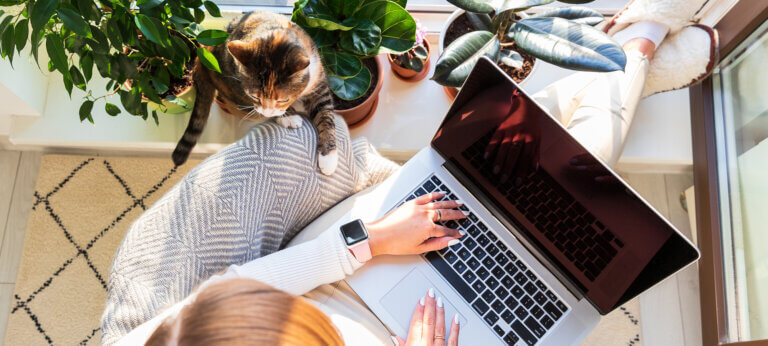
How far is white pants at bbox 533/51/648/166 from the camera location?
1145 millimetres

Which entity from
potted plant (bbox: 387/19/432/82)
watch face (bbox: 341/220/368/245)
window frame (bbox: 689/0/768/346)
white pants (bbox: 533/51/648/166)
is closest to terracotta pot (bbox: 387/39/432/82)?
potted plant (bbox: 387/19/432/82)

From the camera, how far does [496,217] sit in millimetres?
1038

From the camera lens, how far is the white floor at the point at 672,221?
1478 mm

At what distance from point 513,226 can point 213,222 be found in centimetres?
60

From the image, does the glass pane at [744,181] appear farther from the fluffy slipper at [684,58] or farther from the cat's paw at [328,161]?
the cat's paw at [328,161]

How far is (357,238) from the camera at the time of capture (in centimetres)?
95

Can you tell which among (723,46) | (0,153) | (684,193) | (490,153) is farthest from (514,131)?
(0,153)

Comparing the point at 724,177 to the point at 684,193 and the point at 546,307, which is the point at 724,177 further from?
the point at 546,307

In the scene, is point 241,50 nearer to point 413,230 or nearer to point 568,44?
point 413,230

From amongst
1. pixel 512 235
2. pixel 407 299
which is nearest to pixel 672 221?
pixel 512 235

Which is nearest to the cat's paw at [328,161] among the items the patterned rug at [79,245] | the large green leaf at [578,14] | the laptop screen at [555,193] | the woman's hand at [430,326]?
the laptop screen at [555,193]

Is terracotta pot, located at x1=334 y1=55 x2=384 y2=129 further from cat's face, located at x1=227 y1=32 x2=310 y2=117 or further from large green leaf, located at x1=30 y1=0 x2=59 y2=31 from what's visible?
large green leaf, located at x1=30 y1=0 x2=59 y2=31

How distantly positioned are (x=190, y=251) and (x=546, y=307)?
70 centimetres

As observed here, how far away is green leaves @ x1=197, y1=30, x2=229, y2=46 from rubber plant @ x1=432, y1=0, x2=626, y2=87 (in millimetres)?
422
